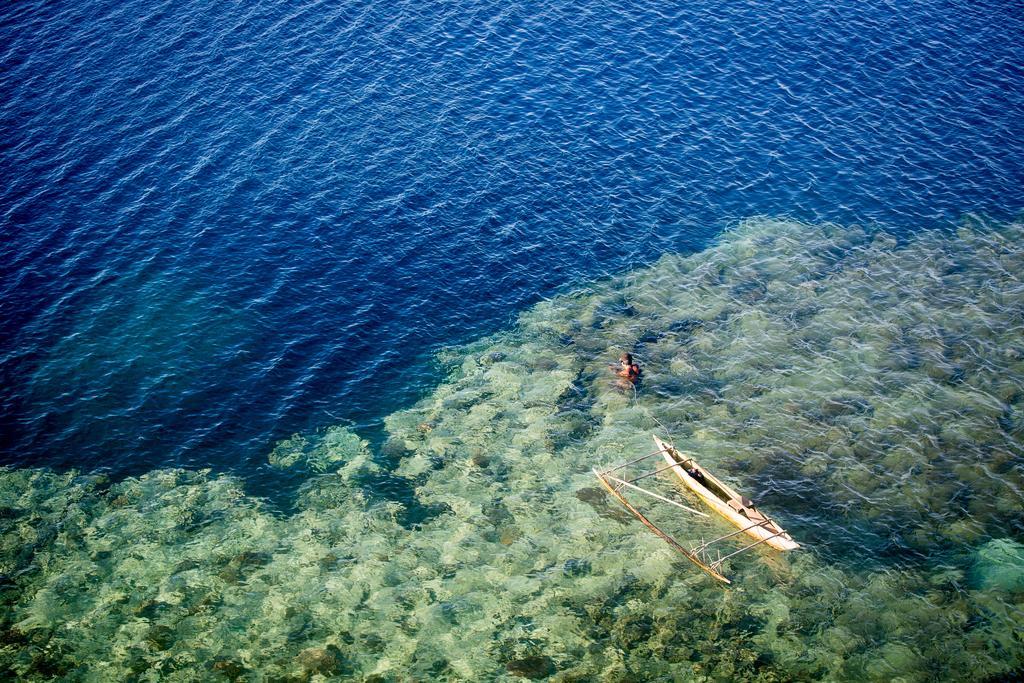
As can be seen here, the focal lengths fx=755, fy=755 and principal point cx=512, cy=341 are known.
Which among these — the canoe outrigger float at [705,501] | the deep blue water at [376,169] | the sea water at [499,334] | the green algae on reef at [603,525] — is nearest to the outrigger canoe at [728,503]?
the canoe outrigger float at [705,501]

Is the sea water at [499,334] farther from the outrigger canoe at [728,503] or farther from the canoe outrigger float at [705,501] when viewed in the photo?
the outrigger canoe at [728,503]

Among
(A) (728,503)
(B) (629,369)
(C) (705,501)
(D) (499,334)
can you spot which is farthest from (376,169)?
(A) (728,503)

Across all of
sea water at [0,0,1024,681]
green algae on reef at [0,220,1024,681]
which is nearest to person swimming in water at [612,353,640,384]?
sea water at [0,0,1024,681]

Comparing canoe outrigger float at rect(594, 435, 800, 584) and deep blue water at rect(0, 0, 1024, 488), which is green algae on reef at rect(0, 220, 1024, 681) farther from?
deep blue water at rect(0, 0, 1024, 488)

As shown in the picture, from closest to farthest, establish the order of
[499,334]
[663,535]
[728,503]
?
[663,535], [728,503], [499,334]

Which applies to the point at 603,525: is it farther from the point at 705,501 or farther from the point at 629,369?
the point at 629,369

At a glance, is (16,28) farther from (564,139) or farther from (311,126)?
(564,139)

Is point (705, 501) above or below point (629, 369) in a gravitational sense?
below
